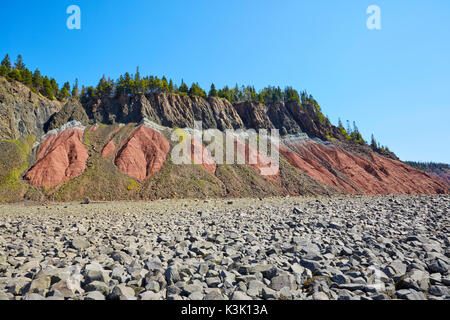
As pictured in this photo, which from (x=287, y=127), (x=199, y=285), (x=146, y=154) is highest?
(x=287, y=127)

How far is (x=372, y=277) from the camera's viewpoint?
5590 mm

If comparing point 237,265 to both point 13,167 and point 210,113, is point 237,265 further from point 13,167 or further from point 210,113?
point 210,113

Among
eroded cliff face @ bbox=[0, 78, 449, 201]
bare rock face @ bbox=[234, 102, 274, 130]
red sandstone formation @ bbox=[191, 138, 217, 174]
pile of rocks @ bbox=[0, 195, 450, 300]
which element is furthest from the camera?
bare rock face @ bbox=[234, 102, 274, 130]

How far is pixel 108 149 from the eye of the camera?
48.4 meters

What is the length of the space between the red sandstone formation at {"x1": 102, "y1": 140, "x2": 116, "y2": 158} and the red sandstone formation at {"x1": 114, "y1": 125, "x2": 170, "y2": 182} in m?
1.79

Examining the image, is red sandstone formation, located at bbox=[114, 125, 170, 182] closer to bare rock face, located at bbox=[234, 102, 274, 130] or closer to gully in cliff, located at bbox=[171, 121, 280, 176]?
gully in cliff, located at bbox=[171, 121, 280, 176]

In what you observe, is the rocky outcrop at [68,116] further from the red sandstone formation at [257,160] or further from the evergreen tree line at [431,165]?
the evergreen tree line at [431,165]

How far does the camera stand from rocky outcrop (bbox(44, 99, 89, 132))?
173 ft

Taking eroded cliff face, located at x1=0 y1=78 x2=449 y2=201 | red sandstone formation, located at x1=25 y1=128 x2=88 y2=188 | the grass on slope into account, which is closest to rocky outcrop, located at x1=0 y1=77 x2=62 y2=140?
eroded cliff face, located at x1=0 y1=78 x2=449 y2=201

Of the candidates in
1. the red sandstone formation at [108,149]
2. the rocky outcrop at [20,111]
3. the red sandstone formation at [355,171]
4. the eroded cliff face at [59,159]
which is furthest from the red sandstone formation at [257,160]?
the rocky outcrop at [20,111]

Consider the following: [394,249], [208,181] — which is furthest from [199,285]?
[208,181]

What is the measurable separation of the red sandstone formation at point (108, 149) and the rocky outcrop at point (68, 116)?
976 centimetres
